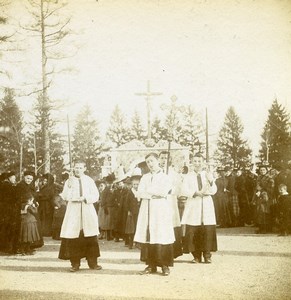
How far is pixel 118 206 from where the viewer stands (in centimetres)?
1223

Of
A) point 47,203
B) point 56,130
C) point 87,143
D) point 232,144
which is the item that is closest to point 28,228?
point 47,203

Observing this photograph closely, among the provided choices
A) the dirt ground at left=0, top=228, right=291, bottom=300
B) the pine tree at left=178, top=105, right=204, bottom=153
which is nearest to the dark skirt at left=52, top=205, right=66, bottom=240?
the dirt ground at left=0, top=228, right=291, bottom=300

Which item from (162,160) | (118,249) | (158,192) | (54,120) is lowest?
(118,249)

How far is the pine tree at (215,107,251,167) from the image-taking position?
5141cm

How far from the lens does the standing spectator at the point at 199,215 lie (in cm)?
772

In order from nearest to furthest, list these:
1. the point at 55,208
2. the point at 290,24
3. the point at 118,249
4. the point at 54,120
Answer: the point at 290,24, the point at 118,249, the point at 55,208, the point at 54,120

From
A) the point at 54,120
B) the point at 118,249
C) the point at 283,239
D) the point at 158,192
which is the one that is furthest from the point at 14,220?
the point at 283,239

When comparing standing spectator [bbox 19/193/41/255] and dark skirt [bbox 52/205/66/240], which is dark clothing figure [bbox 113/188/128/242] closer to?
dark skirt [bbox 52/205/66/240]

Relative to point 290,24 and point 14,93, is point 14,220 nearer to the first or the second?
point 14,93

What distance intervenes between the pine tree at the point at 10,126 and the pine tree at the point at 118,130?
23.5 metres

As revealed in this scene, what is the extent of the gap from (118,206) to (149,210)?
17.4 ft

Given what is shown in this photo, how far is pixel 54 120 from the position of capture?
14266mm

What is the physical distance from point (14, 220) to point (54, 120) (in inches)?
216

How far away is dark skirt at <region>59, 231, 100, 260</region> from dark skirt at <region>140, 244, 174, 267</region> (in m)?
0.99
